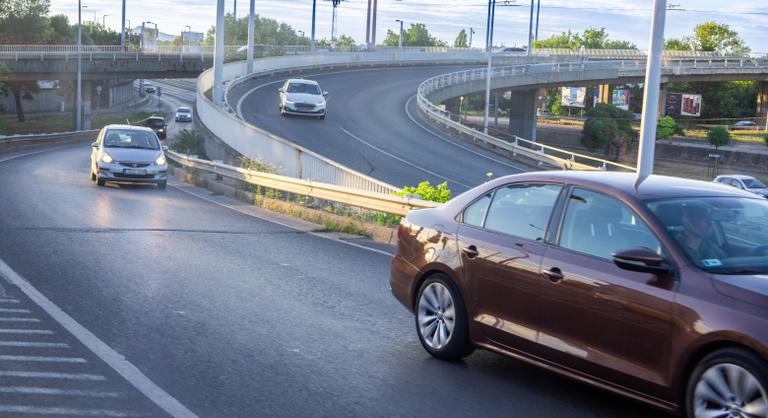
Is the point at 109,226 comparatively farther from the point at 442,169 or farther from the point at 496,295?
the point at 442,169

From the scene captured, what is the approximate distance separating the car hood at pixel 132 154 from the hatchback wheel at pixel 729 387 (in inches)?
842

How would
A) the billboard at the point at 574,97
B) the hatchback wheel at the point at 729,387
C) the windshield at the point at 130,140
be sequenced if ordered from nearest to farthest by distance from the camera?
the hatchback wheel at the point at 729,387 → the windshield at the point at 130,140 → the billboard at the point at 574,97

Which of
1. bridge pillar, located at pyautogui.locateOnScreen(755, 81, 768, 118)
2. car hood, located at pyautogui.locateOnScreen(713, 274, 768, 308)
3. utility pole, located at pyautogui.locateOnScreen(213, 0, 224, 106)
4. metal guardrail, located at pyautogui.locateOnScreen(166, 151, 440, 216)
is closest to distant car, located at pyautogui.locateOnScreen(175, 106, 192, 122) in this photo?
utility pole, located at pyautogui.locateOnScreen(213, 0, 224, 106)

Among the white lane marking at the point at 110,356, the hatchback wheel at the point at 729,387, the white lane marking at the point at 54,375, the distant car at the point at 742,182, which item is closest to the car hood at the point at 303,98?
the distant car at the point at 742,182

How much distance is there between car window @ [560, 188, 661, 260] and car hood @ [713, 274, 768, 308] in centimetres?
54

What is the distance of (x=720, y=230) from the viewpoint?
6.26 meters

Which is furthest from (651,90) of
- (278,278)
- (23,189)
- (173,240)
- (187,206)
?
(23,189)

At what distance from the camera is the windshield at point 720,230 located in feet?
19.6

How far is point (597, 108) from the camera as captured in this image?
289 ft

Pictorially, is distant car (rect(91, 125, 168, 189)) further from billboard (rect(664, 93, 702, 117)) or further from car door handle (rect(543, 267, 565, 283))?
billboard (rect(664, 93, 702, 117))

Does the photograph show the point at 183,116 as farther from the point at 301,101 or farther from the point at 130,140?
the point at 130,140

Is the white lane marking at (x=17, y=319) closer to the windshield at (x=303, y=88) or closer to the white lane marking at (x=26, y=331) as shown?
the white lane marking at (x=26, y=331)

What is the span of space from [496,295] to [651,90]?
324 inches

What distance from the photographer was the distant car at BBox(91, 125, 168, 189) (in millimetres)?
25156
